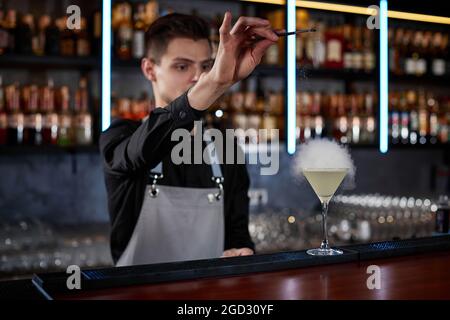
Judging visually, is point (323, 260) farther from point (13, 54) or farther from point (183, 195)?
point (13, 54)

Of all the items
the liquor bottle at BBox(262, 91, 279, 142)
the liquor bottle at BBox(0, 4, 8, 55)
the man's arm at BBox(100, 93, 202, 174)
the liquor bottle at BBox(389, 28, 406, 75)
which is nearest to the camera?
the man's arm at BBox(100, 93, 202, 174)

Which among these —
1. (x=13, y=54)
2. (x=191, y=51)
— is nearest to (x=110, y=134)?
(x=191, y=51)

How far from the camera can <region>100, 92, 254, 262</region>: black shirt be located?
60.9 inches

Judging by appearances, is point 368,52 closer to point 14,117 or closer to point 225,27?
point 14,117

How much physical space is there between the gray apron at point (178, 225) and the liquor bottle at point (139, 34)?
1.45 meters

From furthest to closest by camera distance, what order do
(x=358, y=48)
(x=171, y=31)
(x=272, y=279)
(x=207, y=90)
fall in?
(x=358, y=48)
(x=171, y=31)
(x=207, y=90)
(x=272, y=279)

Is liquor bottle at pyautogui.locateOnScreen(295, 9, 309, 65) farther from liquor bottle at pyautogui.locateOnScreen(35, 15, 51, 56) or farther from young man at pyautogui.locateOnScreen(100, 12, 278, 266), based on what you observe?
young man at pyautogui.locateOnScreen(100, 12, 278, 266)

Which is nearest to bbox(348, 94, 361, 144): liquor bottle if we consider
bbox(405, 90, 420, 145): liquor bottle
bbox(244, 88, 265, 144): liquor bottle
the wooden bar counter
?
bbox(405, 90, 420, 145): liquor bottle

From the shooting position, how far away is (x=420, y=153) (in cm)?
488

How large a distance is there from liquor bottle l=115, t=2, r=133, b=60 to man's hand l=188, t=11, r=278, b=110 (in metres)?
2.11

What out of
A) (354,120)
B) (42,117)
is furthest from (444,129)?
(42,117)

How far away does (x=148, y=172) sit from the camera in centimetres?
203

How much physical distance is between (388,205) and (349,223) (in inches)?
13.1

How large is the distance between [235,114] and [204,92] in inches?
94.4
